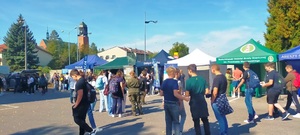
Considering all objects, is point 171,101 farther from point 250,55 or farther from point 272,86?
point 250,55

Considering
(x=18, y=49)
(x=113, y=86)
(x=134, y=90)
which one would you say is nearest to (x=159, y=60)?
(x=134, y=90)

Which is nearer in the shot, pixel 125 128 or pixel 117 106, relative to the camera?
pixel 125 128

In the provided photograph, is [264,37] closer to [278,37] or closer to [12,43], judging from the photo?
[278,37]

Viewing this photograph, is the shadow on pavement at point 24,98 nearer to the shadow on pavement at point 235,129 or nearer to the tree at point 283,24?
the shadow on pavement at point 235,129

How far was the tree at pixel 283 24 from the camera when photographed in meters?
20.5

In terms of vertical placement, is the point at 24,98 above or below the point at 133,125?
above

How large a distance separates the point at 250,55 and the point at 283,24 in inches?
321

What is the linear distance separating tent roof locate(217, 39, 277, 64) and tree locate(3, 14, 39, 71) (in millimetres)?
47370

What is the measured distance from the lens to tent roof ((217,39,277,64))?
14188mm

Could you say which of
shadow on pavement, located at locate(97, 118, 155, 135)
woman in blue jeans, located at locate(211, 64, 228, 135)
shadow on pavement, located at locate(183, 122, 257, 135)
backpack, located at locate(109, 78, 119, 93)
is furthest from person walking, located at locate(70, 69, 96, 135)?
backpack, located at locate(109, 78, 119, 93)

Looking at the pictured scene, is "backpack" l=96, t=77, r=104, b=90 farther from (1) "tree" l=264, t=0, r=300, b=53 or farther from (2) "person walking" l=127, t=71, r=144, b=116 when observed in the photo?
(1) "tree" l=264, t=0, r=300, b=53

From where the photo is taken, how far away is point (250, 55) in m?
14.7

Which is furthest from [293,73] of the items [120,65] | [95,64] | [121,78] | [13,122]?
[95,64]

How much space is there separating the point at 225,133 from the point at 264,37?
18888mm
